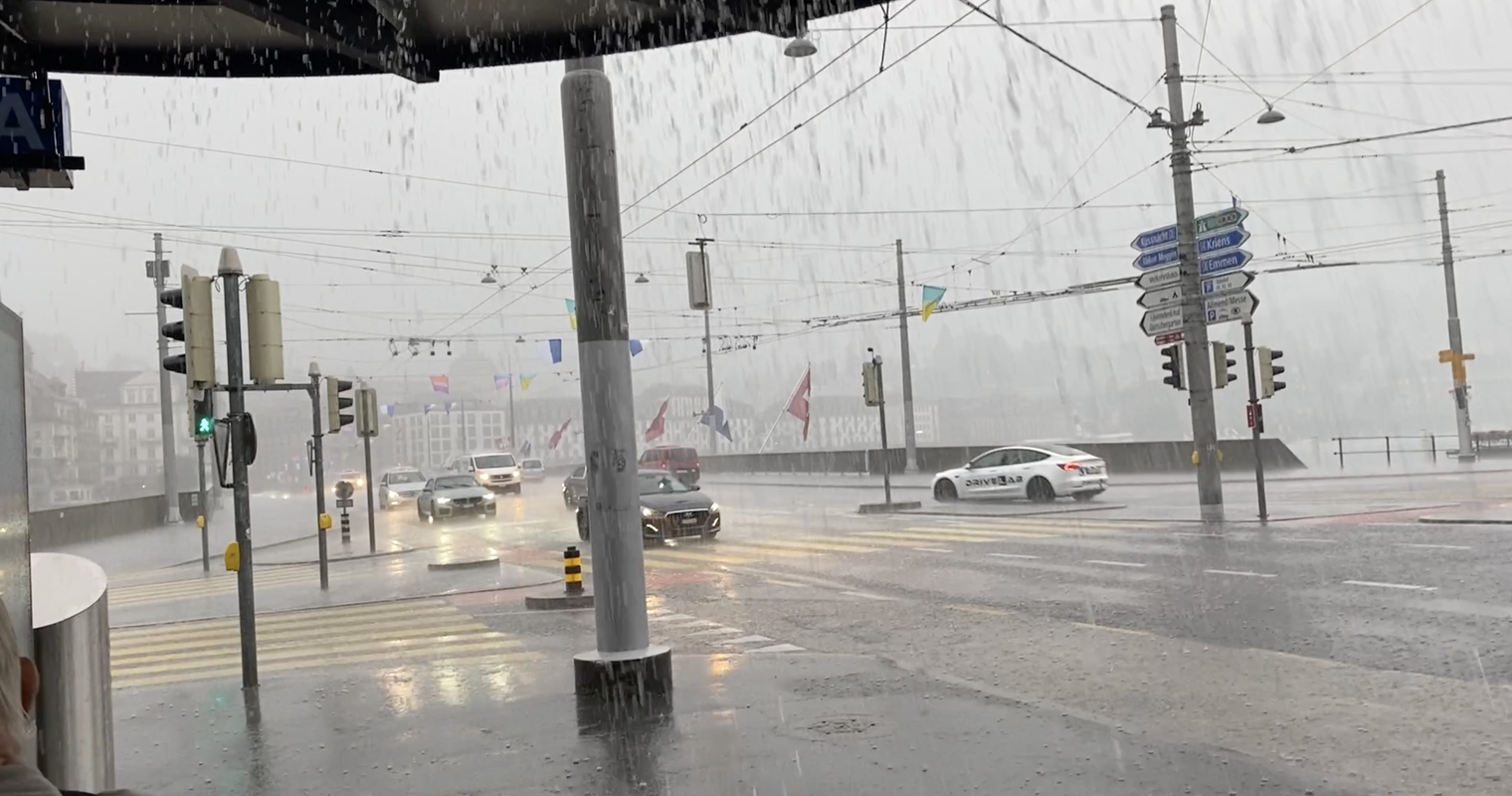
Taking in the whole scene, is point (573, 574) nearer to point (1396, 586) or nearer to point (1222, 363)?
point (1396, 586)

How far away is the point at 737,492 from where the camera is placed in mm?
42219

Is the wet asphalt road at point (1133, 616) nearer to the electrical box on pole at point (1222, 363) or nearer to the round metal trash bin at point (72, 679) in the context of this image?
the electrical box on pole at point (1222, 363)

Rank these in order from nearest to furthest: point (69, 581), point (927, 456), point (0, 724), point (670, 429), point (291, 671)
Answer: point (0, 724), point (69, 581), point (291, 671), point (927, 456), point (670, 429)

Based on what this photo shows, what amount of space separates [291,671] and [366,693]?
1694 millimetres

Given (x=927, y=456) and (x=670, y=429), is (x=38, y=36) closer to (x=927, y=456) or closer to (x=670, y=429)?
(x=927, y=456)

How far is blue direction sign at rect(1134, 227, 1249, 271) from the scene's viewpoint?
22.6m

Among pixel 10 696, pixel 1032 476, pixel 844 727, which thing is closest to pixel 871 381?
pixel 1032 476

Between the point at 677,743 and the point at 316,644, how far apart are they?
6.66 meters

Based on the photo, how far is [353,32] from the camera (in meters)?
6.02

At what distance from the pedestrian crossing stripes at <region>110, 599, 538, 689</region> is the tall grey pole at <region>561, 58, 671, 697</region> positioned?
234 cm

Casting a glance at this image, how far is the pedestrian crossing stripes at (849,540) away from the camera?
Result: 1912 centimetres

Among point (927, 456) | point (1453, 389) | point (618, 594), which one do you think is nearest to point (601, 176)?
point (618, 594)

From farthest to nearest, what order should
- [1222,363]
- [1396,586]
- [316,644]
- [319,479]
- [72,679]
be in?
[1222,363]
[319,479]
[1396,586]
[316,644]
[72,679]

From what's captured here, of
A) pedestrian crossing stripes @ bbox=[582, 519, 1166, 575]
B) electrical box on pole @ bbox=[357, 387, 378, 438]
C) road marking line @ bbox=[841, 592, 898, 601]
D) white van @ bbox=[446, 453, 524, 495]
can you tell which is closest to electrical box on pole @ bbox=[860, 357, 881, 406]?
pedestrian crossing stripes @ bbox=[582, 519, 1166, 575]
